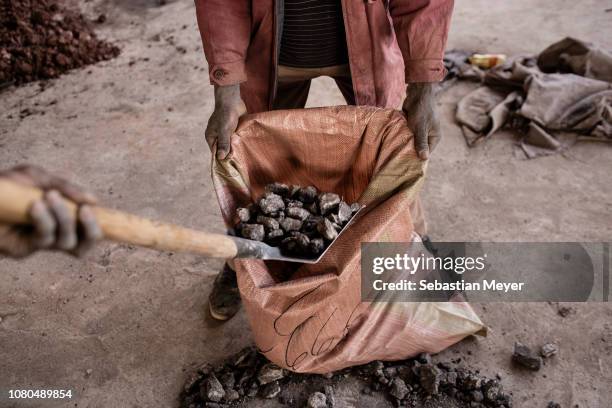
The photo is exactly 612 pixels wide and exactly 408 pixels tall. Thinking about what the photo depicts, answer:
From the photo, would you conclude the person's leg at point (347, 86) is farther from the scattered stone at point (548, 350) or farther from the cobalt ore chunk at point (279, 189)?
the scattered stone at point (548, 350)

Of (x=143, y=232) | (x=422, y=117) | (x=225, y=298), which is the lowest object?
(x=225, y=298)

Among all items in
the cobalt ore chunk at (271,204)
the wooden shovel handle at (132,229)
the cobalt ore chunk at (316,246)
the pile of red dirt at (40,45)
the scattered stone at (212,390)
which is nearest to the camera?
the wooden shovel handle at (132,229)

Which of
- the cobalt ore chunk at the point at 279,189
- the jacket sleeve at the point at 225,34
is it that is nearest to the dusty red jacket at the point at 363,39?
the jacket sleeve at the point at 225,34

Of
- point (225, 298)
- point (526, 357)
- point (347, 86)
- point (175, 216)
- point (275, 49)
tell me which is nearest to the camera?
point (275, 49)

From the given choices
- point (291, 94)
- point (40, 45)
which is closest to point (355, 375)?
point (291, 94)

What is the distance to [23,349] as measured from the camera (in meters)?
2.03

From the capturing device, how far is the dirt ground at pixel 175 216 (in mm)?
1880

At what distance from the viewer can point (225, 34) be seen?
5.26 ft

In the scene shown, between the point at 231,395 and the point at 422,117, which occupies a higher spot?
the point at 422,117

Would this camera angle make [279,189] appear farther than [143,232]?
Yes

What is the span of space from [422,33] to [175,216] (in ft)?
5.41

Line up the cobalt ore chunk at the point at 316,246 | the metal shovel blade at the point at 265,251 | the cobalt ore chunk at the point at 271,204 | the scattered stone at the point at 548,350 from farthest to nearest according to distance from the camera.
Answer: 1. the scattered stone at the point at 548,350
2. the cobalt ore chunk at the point at 271,204
3. the cobalt ore chunk at the point at 316,246
4. the metal shovel blade at the point at 265,251

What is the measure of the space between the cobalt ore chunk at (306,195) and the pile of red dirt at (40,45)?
10.2ft

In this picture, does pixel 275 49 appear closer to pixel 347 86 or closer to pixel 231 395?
pixel 347 86
